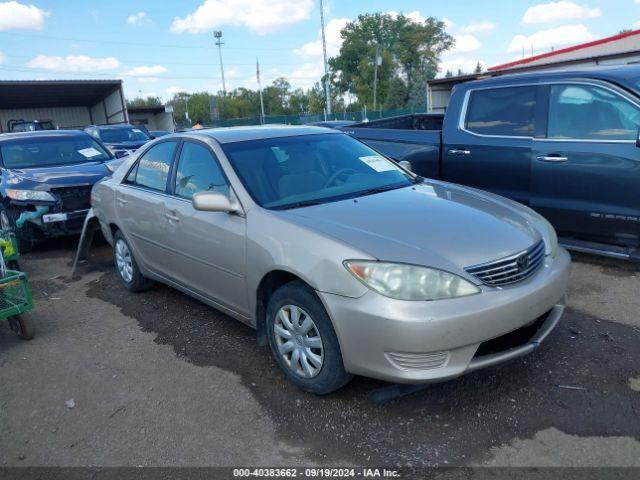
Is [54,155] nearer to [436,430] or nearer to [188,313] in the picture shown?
[188,313]

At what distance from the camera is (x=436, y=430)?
111 inches

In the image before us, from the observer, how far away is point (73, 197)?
709cm

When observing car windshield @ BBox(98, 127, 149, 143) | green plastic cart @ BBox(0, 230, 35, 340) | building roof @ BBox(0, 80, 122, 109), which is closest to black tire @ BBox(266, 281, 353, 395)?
green plastic cart @ BBox(0, 230, 35, 340)

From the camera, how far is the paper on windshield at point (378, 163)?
164 inches

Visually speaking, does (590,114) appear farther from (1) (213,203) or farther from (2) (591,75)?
(1) (213,203)

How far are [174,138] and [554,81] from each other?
3616 mm

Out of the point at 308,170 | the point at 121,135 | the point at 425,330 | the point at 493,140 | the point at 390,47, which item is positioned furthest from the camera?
the point at 390,47

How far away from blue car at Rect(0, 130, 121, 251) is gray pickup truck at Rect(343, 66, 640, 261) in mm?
4693

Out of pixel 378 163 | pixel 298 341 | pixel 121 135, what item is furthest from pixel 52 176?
pixel 121 135

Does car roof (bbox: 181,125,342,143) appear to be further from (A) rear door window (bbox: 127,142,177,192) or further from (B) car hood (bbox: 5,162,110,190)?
(B) car hood (bbox: 5,162,110,190)

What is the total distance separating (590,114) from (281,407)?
388cm

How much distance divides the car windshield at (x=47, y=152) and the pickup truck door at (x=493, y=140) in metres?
5.43

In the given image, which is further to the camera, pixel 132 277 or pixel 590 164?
pixel 132 277

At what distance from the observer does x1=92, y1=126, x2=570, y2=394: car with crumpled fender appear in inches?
106
